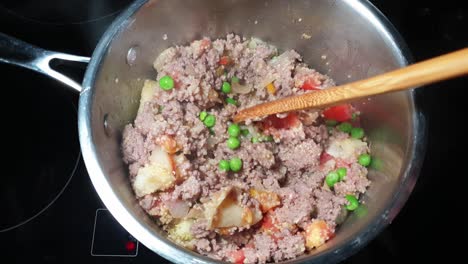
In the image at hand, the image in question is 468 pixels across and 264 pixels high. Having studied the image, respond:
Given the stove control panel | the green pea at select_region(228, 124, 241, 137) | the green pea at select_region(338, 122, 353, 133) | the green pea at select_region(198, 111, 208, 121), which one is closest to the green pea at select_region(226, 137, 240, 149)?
the green pea at select_region(228, 124, 241, 137)

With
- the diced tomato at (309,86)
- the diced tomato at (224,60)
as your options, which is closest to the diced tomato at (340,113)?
the diced tomato at (309,86)

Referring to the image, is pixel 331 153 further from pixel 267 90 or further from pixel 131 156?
pixel 131 156

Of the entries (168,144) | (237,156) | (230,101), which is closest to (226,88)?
(230,101)

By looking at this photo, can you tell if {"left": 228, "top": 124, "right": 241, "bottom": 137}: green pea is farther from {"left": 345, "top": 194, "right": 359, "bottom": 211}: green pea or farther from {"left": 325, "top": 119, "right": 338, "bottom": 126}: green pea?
{"left": 345, "top": 194, "right": 359, "bottom": 211}: green pea

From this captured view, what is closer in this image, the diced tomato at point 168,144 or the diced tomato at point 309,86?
the diced tomato at point 168,144

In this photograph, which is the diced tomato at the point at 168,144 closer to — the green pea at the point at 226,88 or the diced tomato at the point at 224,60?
the green pea at the point at 226,88

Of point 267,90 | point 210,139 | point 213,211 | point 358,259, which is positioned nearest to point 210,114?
point 210,139

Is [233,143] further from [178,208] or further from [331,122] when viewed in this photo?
[331,122]
